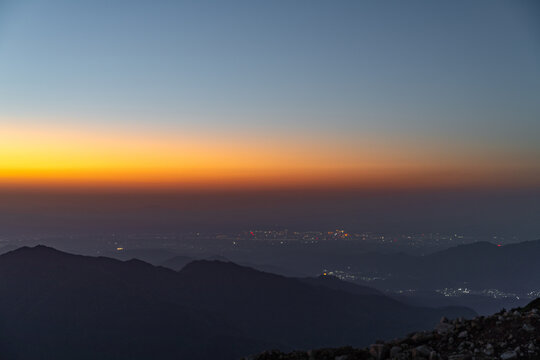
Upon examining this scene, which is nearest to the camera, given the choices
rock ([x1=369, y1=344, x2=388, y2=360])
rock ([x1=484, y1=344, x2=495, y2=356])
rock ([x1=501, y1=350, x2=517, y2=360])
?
rock ([x1=501, y1=350, x2=517, y2=360])

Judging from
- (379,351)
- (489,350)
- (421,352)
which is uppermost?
(489,350)

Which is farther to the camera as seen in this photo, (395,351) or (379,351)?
(379,351)

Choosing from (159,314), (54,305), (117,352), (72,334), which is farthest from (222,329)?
(54,305)

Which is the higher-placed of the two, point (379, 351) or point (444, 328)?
point (444, 328)

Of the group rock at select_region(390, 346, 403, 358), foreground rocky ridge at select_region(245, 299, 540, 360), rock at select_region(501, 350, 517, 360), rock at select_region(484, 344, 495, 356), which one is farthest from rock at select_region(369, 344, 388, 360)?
rock at select_region(501, 350, 517, 360)

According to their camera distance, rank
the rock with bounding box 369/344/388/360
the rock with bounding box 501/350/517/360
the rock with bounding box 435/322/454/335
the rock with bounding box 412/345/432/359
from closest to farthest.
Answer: the rock with bounding box 501/350/517/360 → the rock with bounding box 412/345/432/359 → the rock with bounding box 369/344/388/360 → the rock with bounding box 435/322/454/335

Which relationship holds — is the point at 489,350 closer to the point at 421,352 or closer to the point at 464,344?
the point at 464,344

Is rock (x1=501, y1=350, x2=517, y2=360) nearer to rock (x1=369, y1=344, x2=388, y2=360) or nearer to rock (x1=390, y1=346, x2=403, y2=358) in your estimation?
rock (x1=390, y1=346, x2=403, y2=358)

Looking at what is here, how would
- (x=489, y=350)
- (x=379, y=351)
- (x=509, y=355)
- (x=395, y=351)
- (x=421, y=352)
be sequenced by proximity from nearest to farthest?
(x=509, y=355) < (x=489, y=350) < (x=421, y=352) < (x=395, y=351) < (x=379, y=351)

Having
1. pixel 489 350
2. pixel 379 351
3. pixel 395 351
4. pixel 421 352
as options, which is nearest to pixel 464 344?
pixel 489 350

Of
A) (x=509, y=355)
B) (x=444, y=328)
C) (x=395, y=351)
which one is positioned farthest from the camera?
(x=444, y=328)
